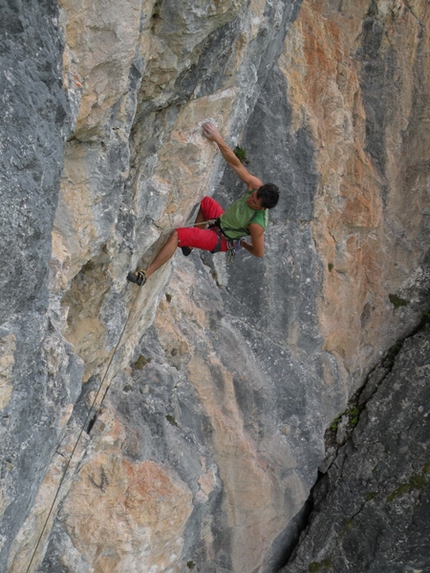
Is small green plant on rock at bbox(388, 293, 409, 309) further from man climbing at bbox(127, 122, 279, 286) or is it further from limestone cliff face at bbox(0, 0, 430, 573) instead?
man climbing at bbox(127, 122, 279, 286)

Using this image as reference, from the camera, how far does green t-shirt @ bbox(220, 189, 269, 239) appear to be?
25.7ft

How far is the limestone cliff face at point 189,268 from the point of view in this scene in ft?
16.0

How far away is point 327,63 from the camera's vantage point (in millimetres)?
12266

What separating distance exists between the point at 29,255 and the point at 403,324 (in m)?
11.4

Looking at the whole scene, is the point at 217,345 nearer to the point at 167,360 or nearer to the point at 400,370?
the point at 167,360

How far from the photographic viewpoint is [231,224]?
26.5 ft

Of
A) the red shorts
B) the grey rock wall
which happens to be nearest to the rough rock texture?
the red shorts

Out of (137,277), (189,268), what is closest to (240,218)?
(137,277)

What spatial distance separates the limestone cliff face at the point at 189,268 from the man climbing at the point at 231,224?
220 millimetres

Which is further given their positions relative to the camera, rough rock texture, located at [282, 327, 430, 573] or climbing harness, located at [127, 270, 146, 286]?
rough rock texture, located at [282, 327, 430, 573]

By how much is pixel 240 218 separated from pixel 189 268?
3.61 metres

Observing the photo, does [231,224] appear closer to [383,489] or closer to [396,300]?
[396,300]

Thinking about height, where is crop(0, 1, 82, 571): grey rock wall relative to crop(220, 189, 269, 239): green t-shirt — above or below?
below

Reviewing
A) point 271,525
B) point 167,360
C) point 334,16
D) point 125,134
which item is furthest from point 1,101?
point 271,525
